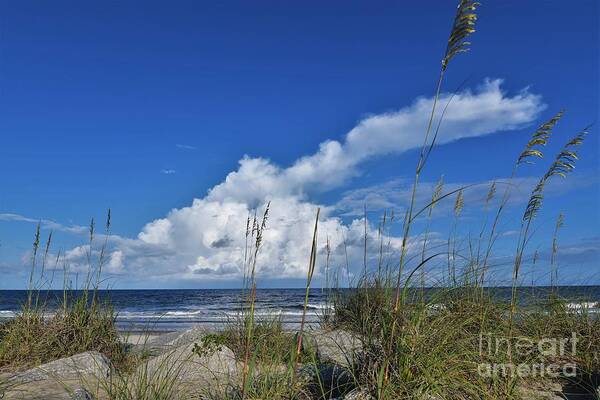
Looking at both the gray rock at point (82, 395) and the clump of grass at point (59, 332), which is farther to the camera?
the clump of grass at point (59, 332)

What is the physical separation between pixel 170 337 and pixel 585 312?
22.7ft

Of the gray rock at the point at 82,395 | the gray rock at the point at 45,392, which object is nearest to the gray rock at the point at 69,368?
the gray rock at the point at 45,392

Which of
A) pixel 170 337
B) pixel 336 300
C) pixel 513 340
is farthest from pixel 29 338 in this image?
pixel 513 340

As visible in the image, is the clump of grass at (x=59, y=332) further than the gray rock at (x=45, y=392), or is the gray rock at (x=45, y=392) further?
the clump of grass at (x=59, y=332)

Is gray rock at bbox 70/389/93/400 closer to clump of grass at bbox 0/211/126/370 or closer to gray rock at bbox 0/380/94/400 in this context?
gray rock at bbox 0/380/94/400

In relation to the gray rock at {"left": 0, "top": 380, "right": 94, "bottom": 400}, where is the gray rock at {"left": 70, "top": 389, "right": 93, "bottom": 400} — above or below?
above

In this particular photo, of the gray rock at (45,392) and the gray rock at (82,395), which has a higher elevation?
the gray rock at (82,395)

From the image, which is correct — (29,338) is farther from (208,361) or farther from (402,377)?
(402,377)

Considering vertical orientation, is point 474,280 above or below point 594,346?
above

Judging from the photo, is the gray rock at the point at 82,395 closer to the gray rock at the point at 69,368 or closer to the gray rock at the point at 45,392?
the gray rock at the point at 45,392

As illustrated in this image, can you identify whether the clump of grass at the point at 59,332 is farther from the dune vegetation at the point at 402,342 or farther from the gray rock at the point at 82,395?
the gray rock at the point at 82,395

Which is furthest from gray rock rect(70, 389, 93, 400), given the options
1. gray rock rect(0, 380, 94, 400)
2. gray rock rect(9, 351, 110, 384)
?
gray rock rect(9, 351, 110, 384)

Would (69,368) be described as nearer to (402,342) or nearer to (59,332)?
(59,332)

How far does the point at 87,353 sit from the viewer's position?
7211 millimetres
